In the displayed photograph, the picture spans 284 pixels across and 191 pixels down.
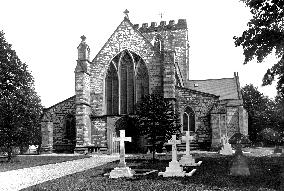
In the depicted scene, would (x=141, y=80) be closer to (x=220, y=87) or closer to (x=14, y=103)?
(x=14, y=103)

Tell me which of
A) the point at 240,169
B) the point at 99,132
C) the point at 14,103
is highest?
the point at 14,103

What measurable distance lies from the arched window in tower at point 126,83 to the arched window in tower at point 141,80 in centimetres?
59

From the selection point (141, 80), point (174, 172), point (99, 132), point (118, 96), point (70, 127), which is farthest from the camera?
point (70, 127)

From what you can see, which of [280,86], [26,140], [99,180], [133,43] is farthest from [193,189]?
[133,43]

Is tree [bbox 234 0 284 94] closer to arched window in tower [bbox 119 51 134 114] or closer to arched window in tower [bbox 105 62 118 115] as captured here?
arched window in tower [bbox 119 51 134 114]

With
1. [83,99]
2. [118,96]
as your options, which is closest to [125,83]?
[118,96]

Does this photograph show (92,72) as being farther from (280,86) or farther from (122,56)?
(280,86)

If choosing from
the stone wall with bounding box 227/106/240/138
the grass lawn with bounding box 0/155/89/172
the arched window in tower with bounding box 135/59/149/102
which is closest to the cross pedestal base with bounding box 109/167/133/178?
the grass lawn with bounding box 0/155/89/172

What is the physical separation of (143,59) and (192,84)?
17215mm

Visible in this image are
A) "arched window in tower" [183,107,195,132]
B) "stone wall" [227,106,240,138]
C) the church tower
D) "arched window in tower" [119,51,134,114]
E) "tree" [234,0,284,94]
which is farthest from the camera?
"stone wall" [227,106,240,138]

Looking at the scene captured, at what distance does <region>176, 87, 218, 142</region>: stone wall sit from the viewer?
31.4 m

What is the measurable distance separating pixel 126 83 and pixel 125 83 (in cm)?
12

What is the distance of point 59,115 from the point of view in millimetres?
33688

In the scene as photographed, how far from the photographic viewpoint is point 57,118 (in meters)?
33.6
